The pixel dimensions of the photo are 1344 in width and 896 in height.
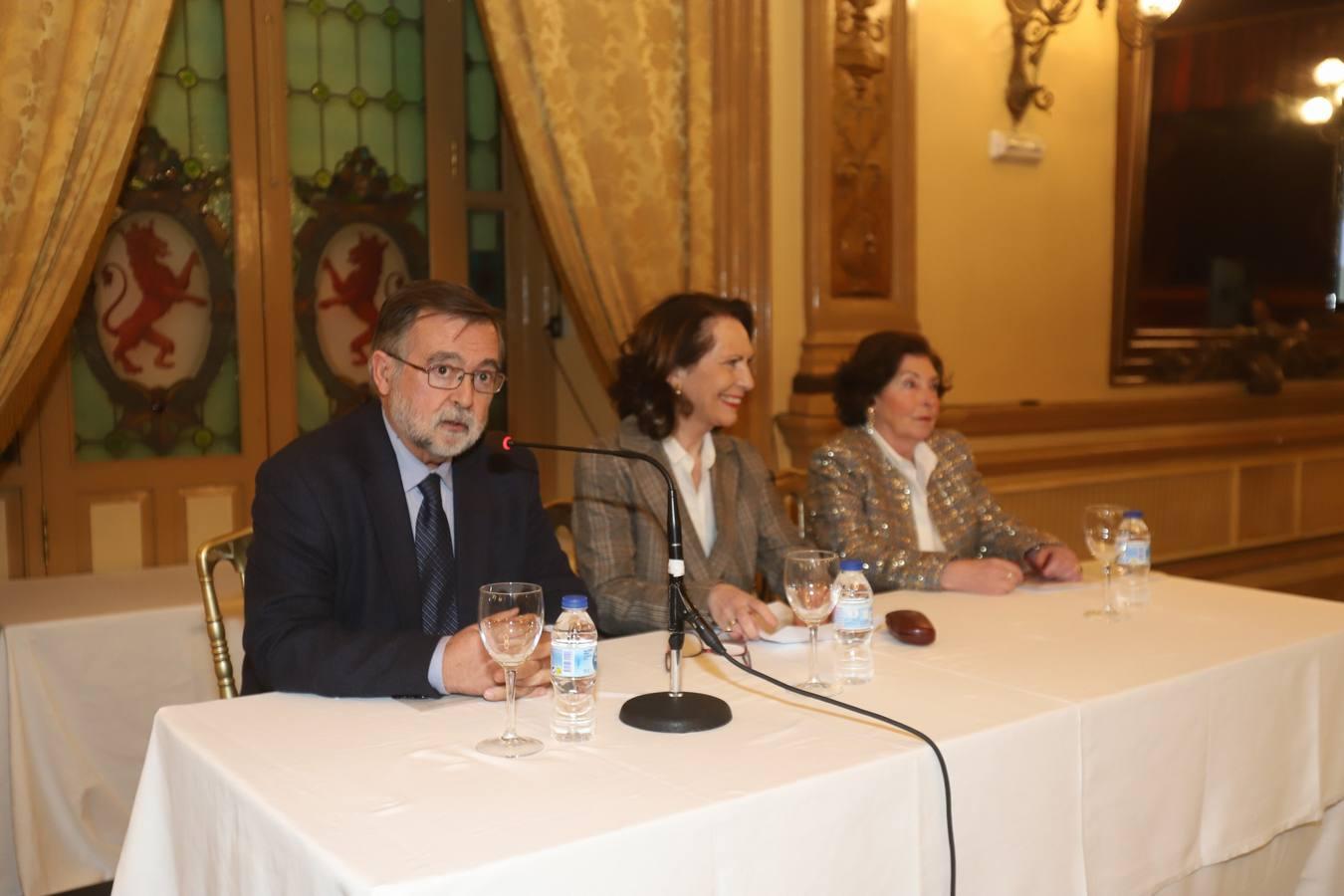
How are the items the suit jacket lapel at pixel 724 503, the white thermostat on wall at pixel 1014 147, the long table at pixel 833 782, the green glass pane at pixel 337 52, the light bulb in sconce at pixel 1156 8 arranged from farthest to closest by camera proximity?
the light bulb in sconce at pixel 1156 8 → the white thermostat on wall at pixel 1014 147 → the green glass pane at pixel 337 52 → the suit jacket lapel at pixel 724 503 → the long table at pixel 833 782

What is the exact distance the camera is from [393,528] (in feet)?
6.75

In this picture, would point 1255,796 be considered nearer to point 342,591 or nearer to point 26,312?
point 342,591

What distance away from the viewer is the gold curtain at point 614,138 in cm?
347

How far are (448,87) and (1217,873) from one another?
3197 mm

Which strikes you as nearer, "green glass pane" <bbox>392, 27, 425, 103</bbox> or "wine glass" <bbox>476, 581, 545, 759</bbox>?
"wine glass" <bbox>476, 581, 545, 759</bbox>

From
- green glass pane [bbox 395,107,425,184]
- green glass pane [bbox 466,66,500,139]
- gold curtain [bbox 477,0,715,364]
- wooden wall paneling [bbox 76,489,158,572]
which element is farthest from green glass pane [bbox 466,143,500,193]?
wooden wall paneling [bbox 76,489,158,572]

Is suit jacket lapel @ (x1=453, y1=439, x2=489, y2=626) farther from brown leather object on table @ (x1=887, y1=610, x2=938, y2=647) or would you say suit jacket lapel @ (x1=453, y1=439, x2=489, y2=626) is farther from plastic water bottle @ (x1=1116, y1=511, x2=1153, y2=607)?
plastic water bottle @ (x1=1116, y1=511, x2=1153, y2=607)

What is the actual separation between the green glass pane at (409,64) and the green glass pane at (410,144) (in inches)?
2.1

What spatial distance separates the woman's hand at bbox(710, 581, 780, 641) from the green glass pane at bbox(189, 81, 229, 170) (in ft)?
7.80

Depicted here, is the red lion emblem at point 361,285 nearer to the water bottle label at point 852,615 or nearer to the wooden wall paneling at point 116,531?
the wooden wall paneling at point 116,531

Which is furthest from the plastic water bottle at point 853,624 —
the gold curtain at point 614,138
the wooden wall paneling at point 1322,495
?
the wooden wall paneling at point 1322,495

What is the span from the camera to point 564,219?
3.56 meters

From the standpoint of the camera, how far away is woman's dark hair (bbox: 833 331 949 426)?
2.99 metres

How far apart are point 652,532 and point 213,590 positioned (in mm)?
840
